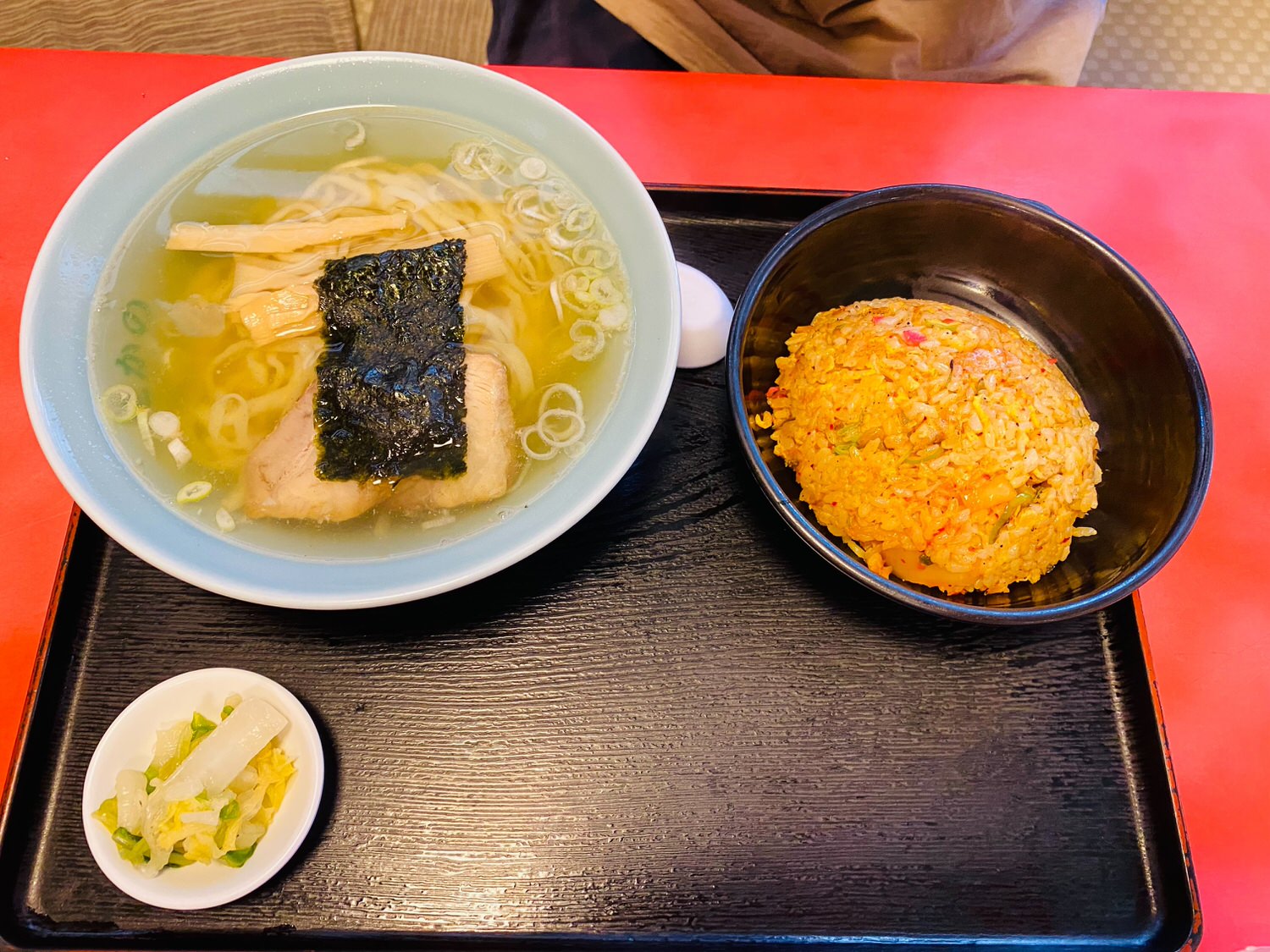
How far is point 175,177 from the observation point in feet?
5.35

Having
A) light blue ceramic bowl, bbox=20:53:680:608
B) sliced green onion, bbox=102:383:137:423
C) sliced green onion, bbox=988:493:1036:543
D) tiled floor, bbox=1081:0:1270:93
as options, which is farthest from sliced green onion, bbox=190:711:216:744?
tiled floor, bbox=1081:0:1270:93

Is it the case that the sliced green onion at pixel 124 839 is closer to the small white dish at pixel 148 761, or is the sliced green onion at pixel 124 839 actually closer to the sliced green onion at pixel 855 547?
the small white dish at pixel 148 761

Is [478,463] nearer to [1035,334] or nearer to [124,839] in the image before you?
[124,839]

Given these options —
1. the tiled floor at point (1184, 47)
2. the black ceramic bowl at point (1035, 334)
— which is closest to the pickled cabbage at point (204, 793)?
the black ceramic bowl at point (1035, 334)

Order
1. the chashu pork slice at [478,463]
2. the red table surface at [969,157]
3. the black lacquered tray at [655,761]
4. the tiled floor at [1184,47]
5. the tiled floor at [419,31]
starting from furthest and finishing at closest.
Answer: the tiled floor at [1184,47], the tiled floor at [419,31], the red table surface at [969,157], the chashu pork slice at [478,463], the black lacquered tray at [655,761]

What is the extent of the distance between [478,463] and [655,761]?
64 centimetres

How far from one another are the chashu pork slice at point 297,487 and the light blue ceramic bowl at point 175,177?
8 centimetres

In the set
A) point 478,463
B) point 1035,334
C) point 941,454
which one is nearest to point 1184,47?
point 1035,334

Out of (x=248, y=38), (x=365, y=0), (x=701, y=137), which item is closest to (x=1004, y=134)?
(x=701, y=137)

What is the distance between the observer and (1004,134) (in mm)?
2158

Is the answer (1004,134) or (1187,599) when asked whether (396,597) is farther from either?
(1004,134)

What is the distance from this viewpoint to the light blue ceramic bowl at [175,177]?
127cm

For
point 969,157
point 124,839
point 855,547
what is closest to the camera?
point 124,839

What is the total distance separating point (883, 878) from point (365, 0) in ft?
11.1
